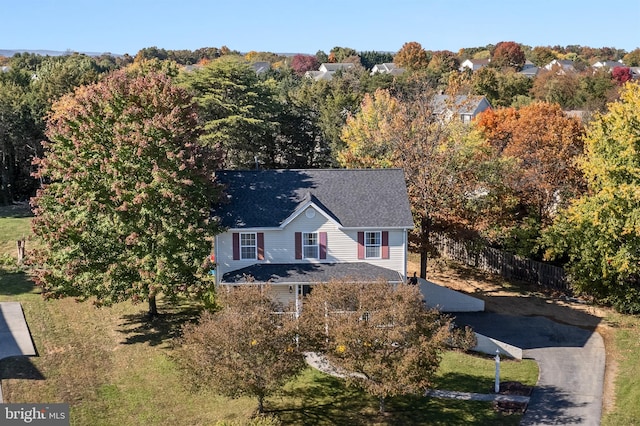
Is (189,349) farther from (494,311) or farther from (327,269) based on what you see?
(494,311)

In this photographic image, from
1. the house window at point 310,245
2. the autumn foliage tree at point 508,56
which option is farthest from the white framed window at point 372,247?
the autumn foliage tree at point 508,56

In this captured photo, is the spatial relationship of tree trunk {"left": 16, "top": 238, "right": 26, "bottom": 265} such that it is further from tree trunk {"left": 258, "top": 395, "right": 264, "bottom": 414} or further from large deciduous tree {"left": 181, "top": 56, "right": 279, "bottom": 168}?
tree trunk {"left": 258, "top": 395, "right": 264, "bottom": 414}

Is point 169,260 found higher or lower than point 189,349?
higher

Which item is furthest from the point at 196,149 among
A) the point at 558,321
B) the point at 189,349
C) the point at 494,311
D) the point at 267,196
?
the point at 558,321

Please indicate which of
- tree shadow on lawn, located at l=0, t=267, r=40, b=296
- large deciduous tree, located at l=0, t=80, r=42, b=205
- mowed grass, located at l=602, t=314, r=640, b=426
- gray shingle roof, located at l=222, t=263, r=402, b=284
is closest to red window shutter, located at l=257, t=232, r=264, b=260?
gray shingle roof, located at l=222, t=263, r=402, b=284

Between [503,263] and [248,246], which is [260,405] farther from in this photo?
[503,263]

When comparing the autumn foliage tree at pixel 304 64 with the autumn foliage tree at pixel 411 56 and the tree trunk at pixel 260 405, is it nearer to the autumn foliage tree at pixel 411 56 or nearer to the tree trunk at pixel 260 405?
Answer: the autumn foliage tree at pixel 411 56

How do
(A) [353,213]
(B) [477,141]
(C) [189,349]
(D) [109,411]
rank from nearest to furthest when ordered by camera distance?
1. (C) [189,349]
2. (D) [109,411]
3. (A) [353,213]
4. (B) [477,141]
